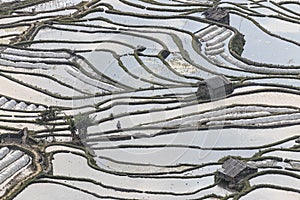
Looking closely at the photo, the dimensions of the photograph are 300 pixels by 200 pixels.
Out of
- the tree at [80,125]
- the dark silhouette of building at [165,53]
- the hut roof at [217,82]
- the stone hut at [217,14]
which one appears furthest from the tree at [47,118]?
the stone hut at [217,14]

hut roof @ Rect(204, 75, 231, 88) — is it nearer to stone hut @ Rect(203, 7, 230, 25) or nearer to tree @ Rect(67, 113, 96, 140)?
→ tree @ Rect(67, 113, 96, 140)

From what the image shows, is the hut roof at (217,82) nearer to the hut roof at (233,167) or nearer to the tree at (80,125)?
the tree at (80,125)

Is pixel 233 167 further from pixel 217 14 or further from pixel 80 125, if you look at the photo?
pixel 217 14

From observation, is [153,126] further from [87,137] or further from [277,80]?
[277,80]

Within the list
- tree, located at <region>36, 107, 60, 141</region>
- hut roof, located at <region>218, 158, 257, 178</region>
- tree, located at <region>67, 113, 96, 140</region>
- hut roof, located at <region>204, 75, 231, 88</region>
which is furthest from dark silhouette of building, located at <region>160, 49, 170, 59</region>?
hut roof, located at <region>218, 158, 257, 178</region>

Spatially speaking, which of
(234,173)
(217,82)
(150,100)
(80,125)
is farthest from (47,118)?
(234,173)

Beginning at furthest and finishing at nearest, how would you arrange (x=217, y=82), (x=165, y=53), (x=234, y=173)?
(x=165, y=53)
(x=217, y=82)
(x=234, y=173)

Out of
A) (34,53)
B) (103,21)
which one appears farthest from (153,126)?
(103,21)
